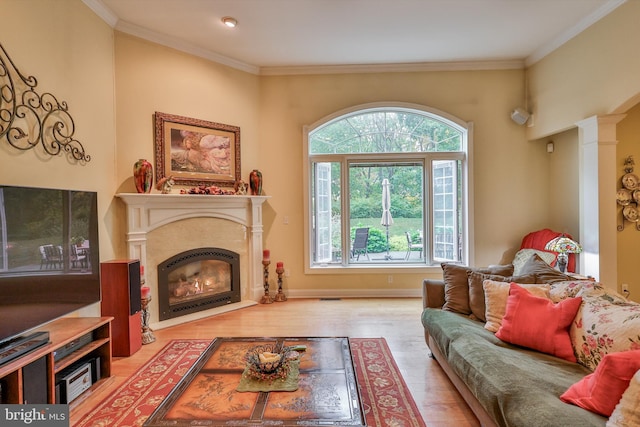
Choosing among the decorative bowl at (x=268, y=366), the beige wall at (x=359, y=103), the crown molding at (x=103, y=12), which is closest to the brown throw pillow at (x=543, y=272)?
the decorative bowl at (x=268, y=366)

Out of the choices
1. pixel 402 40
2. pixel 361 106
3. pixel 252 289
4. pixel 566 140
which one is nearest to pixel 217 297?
pixel 252 289

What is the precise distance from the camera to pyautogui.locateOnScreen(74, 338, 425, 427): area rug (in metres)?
2.06

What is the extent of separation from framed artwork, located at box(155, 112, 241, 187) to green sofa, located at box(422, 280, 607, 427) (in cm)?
319

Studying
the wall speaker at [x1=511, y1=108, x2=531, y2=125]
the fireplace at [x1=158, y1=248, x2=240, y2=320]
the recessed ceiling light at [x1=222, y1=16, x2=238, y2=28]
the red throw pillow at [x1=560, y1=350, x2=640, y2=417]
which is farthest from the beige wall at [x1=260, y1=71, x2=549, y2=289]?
the red throw pillow at [x1=560, y1=350, x2=640, y2=417]

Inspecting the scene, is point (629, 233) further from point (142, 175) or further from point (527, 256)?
point (142, 175)

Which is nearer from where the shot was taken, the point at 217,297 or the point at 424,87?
the point at 217,297

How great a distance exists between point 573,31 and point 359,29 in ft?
8.09

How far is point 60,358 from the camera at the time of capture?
222 cm

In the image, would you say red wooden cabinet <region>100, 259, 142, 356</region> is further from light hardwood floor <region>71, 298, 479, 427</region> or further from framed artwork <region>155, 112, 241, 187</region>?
framed artwork <region>155, 112, 241, 187</region>

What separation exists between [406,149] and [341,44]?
177cm

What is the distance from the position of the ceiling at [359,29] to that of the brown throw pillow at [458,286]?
2.63m

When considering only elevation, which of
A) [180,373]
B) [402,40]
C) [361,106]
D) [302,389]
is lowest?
[180,373]

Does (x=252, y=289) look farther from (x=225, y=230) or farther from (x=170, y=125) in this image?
(x=170, y=125)

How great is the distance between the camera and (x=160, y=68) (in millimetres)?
3779
